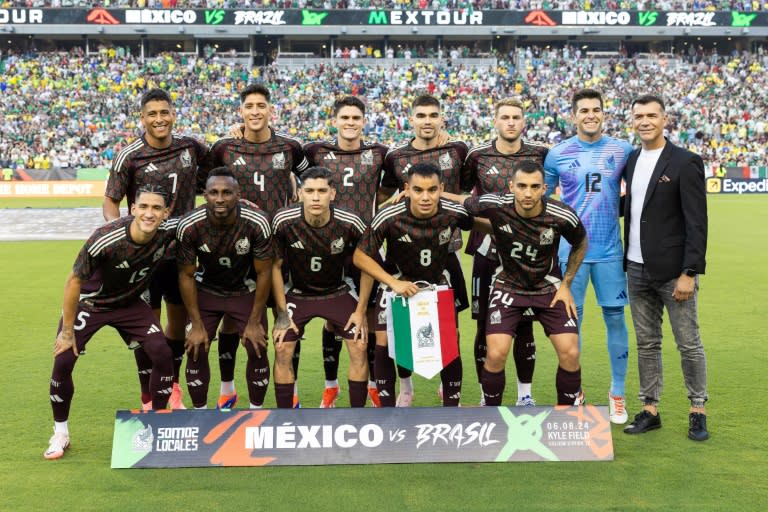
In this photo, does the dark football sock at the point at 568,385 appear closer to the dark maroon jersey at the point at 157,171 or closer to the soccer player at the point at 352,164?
the soccer player at the point at 352,164

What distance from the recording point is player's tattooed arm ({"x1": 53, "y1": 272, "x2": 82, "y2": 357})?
533 cm

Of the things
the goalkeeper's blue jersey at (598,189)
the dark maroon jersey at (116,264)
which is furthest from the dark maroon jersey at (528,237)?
the dark maroon jersey at (116,264)

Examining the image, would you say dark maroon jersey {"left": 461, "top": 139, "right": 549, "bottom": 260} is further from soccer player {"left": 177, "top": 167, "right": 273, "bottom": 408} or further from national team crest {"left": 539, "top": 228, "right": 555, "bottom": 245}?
soccer player {"left": 177, "top": 167, "right": 273, "bottom": 408}

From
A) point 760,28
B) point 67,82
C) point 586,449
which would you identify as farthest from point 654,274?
point 760,28

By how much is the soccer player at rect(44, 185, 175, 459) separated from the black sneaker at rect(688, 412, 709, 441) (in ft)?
11.7

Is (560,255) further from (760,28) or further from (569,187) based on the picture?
(760,28)

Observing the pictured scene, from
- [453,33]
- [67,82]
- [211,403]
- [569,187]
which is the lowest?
[211,403]

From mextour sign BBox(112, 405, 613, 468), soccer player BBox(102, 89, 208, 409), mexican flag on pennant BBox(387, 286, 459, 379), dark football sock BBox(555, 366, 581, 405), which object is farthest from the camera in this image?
soccer player BBox(102, 89, 208, 409)

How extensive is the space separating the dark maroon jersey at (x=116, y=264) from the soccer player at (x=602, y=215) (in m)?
3.00

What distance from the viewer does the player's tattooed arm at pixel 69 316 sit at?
5.33 m

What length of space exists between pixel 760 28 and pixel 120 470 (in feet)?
176

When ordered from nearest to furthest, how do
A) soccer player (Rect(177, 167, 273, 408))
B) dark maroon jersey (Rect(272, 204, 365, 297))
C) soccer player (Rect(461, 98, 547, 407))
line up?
soccer player (Rect(177, 167, 273, 408))
dark maroon jersey (Rect(272, 204, 365, 297))
soccer player (Rect(461, 98, 547, 407))

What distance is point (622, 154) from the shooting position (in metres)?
6.14

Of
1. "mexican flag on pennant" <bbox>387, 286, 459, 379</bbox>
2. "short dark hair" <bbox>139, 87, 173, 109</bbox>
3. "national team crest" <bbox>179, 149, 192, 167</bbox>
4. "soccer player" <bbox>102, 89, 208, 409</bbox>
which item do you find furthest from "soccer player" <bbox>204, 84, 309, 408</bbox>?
"mexican flag on pennant" <bbox>387, 286, 459, 379</bbox>
